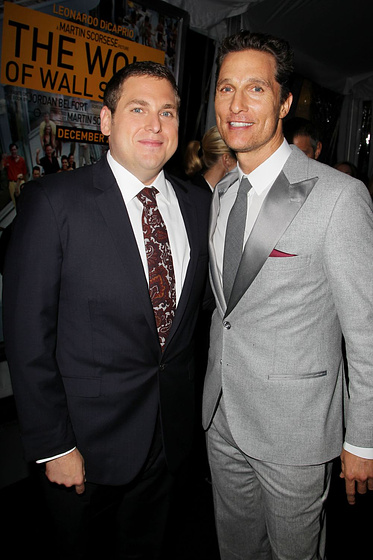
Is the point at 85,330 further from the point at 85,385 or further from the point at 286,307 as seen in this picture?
the point at 286,307

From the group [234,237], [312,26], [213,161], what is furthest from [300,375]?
[312,26]

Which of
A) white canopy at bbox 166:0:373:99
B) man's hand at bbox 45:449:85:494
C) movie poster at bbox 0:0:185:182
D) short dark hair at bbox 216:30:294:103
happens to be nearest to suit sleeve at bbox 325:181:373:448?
short dark hair at bbox 216:30:294:103

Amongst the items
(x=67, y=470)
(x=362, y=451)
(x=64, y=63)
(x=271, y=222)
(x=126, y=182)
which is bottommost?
(x=67, y=470)

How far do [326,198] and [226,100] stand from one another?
1.57 ft

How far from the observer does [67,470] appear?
1332mm

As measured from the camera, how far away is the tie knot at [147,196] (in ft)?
4.83

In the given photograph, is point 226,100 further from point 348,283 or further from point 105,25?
point 105,25

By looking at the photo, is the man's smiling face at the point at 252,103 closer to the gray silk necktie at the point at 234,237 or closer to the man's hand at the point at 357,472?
the gray silk necktie at the point at 234,237

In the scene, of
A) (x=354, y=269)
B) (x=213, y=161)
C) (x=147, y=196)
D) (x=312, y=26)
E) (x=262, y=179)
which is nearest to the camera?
(x=354, y=269)

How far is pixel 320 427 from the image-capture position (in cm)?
134

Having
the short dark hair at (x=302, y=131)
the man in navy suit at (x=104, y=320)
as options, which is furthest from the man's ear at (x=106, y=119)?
the short dark hair at (x=302, y=131)

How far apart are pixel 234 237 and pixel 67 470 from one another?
0.91 meters

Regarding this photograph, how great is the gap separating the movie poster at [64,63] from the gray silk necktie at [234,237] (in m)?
1.54

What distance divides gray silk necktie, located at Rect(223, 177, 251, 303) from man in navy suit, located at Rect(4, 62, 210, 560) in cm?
14
